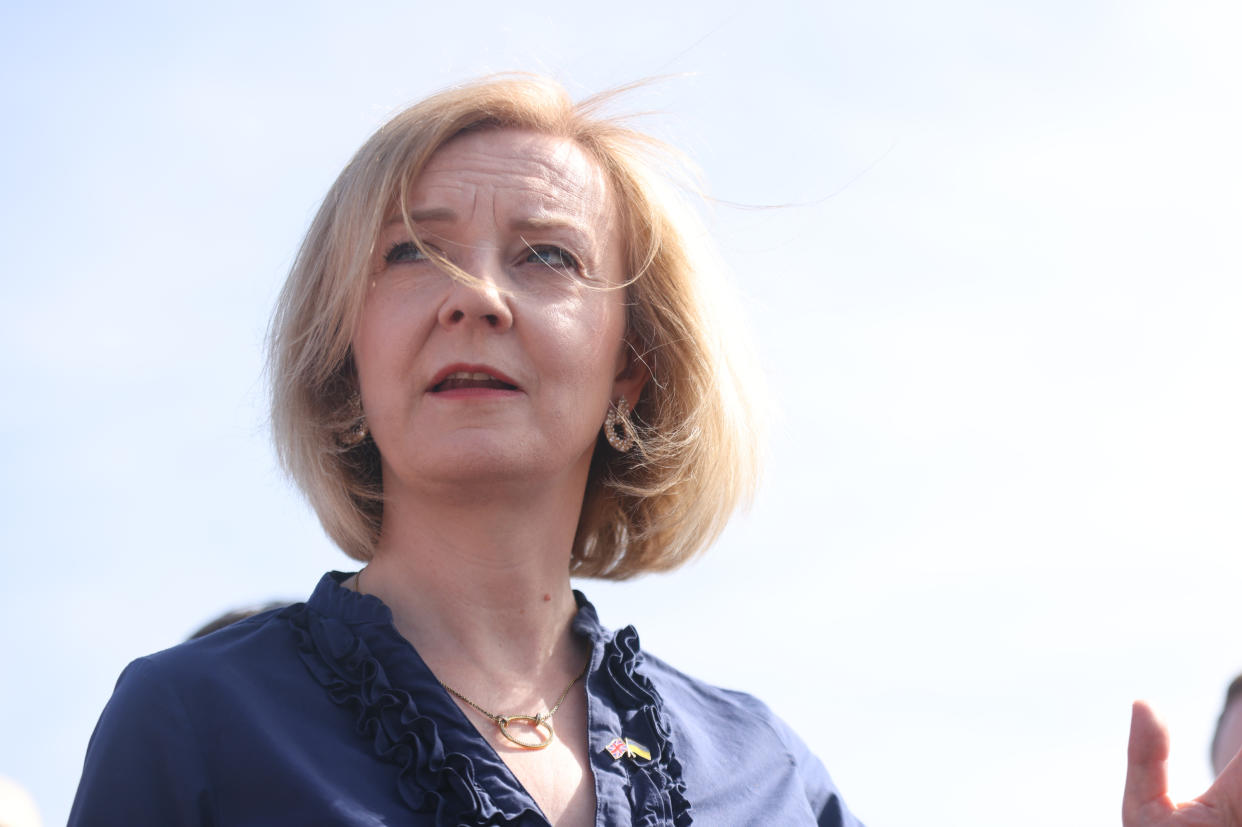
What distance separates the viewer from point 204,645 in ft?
9.11

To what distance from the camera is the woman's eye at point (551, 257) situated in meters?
3.19

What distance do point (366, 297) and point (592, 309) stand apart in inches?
19.8

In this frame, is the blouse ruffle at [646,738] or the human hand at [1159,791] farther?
the blouse ruffle at [646,738]

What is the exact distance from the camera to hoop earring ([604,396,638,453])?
11.3 feet

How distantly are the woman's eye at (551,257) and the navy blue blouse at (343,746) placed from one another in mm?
823

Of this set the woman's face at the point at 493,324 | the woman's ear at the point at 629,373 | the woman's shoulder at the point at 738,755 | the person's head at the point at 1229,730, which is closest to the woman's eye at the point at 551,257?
the woman's face at the point at 493,324

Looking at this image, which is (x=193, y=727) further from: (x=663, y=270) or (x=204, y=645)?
(x=663, y=270)

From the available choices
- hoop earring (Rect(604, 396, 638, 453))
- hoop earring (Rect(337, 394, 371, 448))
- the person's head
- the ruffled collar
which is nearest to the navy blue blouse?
the ruffled collar

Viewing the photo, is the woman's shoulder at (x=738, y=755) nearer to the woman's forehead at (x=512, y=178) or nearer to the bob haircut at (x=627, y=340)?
the bob haircut at (x=627, y=340)

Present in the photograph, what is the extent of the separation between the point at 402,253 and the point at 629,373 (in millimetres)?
659

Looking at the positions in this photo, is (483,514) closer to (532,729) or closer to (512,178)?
(532,729)

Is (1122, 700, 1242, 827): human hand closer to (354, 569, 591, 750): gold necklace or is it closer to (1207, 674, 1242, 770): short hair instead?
(354, 569, 591, 750): gold necklace

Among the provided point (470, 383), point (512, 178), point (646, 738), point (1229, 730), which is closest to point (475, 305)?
point (470, 383)

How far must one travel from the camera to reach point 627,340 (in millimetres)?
3486
